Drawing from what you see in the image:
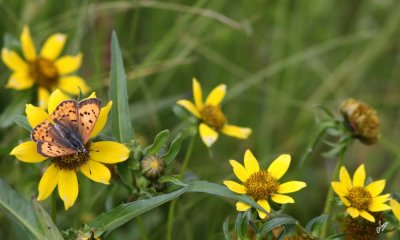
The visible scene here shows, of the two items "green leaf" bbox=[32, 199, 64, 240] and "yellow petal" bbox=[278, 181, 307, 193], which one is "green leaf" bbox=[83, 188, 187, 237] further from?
"yellow petal" bbox=[278, 181, 307, 193]

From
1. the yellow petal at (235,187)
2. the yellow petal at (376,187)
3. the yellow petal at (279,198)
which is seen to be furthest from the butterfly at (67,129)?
the yellow petal at (376,187)

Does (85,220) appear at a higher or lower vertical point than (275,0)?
lower

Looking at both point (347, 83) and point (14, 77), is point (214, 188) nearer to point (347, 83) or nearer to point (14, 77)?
point (14, 77)

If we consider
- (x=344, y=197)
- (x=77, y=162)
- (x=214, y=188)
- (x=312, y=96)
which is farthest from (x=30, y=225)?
(x=312, y=96)

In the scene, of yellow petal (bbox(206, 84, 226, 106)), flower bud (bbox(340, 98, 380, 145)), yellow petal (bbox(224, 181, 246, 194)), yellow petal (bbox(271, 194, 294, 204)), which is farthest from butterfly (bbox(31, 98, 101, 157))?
flower bud (bbox(340, 98, 380, 145))

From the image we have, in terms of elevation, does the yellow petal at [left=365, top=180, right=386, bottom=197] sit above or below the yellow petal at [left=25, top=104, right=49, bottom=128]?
below

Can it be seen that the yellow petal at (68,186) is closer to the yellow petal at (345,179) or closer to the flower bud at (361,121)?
the yellow petal at (345,179)
